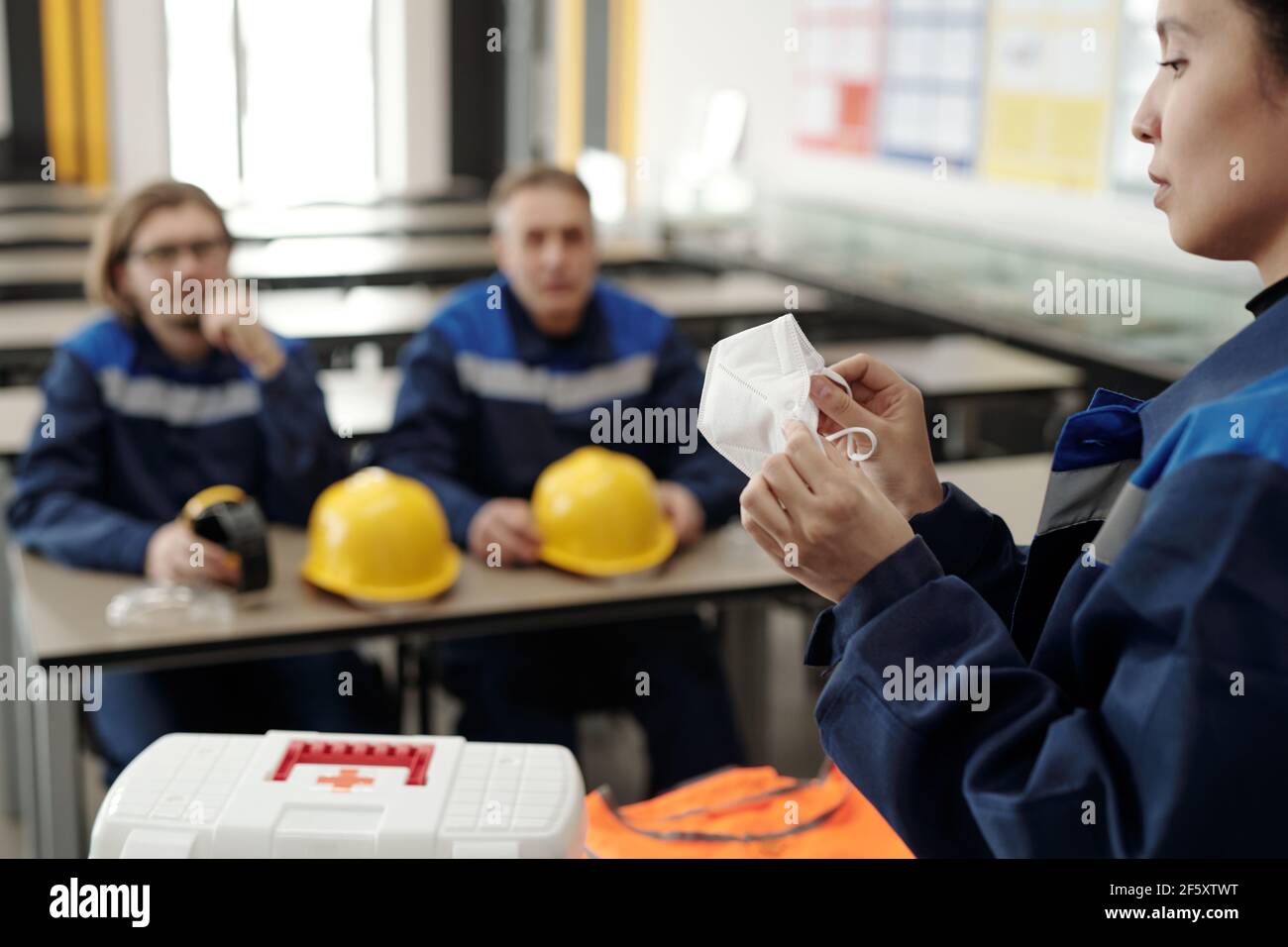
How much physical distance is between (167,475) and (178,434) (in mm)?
87

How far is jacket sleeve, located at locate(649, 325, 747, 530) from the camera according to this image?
9.58 ft

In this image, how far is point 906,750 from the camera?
92 centimetres

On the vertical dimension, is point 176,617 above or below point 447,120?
below

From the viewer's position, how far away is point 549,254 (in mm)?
3084

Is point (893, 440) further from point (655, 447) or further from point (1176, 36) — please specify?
point (655, 447)

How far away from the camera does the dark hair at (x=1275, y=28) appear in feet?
2.82

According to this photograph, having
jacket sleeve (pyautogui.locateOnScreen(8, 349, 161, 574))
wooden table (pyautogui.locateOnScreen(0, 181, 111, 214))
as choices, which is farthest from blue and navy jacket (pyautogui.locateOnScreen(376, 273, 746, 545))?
wooden table (pyautogui.locateOnScreen(0, 181, 111, 214))

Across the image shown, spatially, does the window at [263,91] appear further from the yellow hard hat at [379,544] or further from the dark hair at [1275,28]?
the dark hair at [1275,28]

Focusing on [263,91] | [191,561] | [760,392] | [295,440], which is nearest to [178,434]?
[295,440]

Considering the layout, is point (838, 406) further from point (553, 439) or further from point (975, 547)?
point (553, 439)

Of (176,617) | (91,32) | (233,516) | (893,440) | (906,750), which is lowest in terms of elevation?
(176,617)

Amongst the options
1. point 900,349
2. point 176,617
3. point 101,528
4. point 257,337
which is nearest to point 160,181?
point 257,337

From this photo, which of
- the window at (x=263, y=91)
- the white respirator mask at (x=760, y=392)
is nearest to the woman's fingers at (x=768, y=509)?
the white respirator mask at (x=760, y=392)

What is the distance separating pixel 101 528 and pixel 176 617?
1.00 ft
